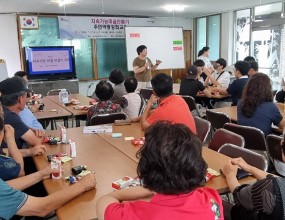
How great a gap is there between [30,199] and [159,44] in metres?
7.85

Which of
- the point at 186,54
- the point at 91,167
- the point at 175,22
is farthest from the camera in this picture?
the point at 186,54

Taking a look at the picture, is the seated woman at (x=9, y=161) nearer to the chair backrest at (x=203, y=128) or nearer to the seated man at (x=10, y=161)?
the seated man at (x=10, y=161)

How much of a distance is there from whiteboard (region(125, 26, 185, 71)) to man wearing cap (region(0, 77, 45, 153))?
625 cm

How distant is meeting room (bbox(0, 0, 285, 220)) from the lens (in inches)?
41.3

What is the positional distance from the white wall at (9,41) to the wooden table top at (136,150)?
5.94m

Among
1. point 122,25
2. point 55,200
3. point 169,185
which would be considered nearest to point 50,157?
point 55,200

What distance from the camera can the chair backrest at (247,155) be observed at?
1932 mm

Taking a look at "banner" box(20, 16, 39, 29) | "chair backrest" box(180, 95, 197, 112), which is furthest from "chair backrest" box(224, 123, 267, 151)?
"banner" box(20, 16, 39, 29)

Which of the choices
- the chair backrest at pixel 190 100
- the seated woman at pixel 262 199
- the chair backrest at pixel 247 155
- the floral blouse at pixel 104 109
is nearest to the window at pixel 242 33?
the chair backrest at pixel 190 100

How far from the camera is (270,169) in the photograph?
2.89 meters

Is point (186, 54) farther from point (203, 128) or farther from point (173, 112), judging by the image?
point (173, 112)

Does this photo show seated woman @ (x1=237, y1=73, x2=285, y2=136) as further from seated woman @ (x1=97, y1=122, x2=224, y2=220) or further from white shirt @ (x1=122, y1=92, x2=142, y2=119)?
seated woman @ (x1=97, y1=122, x2=224, y2=220)

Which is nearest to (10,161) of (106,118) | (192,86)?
(106,118)

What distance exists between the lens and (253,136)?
2.71 m
